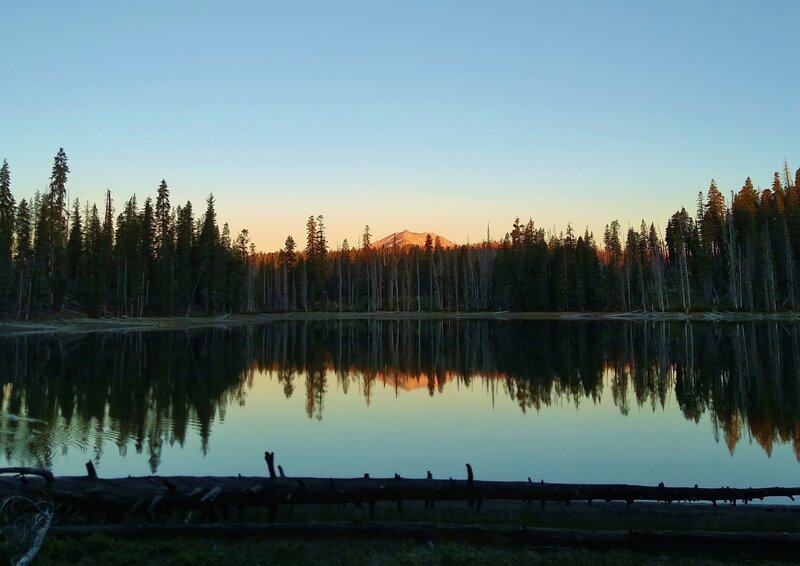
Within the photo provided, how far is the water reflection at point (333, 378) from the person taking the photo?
1931cm

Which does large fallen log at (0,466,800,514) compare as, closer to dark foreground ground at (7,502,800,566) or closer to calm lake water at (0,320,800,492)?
dark foreground ground at (7,502,800,566)

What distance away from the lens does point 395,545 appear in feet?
29.6

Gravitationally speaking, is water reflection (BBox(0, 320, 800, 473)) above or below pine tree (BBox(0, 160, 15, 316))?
below

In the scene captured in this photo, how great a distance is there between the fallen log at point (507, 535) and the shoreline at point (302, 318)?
5639 centimetres

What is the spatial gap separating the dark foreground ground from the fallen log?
15mm

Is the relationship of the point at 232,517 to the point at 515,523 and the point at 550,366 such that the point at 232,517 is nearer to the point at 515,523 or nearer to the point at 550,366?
the point at 515,523

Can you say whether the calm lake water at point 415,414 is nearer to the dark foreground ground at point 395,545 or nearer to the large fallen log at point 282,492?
the large fallen log at point 282,492

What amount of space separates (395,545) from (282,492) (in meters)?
2.53

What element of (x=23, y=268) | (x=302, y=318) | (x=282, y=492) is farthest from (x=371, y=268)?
(x=282, y=492)

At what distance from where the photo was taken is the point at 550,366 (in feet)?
118

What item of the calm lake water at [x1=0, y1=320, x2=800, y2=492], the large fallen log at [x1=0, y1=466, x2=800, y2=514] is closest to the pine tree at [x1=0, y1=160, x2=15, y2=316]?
the calm lake water at [x1=0, y1=320, x2=800, y2=492]

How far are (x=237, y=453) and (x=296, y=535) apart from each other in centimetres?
859

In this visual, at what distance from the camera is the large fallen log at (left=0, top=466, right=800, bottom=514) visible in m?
10.0

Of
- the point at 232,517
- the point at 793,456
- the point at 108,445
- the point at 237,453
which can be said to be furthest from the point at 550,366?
the point at 232,517
